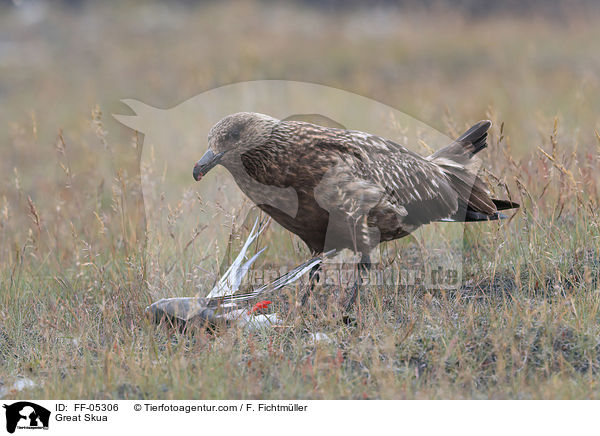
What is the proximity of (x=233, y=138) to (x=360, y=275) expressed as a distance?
1069 mm

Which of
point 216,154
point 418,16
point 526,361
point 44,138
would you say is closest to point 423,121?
point 216,154

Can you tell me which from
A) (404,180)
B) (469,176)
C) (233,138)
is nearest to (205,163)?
(233,138)

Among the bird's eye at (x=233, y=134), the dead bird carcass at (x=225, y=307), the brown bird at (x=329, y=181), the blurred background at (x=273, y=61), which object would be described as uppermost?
the blurred background at (x=273, y=61)

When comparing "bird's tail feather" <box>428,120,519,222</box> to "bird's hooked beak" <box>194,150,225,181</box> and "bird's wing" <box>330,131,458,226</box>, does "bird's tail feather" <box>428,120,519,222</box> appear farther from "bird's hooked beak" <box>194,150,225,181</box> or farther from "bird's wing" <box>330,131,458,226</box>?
"bird's hooked beak" <box>194,150,225,181</box>

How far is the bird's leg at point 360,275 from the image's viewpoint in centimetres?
376

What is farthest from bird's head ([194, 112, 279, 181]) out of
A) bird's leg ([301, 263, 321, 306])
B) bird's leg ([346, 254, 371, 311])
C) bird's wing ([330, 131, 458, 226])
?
bird's leg ([346, 254, 371, 311])

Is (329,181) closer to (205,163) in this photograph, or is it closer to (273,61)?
(205,163)

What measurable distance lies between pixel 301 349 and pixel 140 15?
44.7ft

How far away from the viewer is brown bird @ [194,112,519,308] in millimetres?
3625
